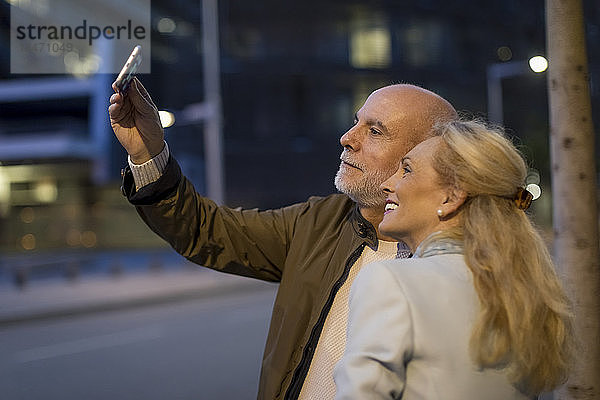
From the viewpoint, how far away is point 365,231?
6.57 ft

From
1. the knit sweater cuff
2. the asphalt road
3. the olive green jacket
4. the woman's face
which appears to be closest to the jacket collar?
the olive green jacket

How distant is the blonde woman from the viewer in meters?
1.27

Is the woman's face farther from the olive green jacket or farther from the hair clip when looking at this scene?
the olive green jacket

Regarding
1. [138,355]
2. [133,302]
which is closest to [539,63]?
[138,355]

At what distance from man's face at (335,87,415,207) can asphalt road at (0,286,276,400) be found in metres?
4.32

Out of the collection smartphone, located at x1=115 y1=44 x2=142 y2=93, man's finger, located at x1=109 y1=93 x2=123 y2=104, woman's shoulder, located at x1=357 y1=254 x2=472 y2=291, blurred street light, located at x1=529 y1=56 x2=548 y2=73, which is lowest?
woman's shoulder, located at x1=357 y1=254 x2=472 y2=291

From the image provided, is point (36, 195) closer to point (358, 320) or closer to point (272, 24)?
point (272, 24)

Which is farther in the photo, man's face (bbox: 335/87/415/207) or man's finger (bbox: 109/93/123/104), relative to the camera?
man's face (bbox: 335/87/415/207)

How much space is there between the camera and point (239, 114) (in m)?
25.5

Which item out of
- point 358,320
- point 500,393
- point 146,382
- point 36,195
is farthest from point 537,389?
point 36,195

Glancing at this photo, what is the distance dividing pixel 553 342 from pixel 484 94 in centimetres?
2474

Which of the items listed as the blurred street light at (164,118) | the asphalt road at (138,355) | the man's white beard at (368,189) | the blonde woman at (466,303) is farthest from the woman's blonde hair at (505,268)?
the asphalt road at (138,355)

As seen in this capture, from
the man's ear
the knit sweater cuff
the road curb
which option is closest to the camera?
the man's ear

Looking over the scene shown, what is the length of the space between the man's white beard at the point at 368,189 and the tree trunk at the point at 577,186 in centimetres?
74
